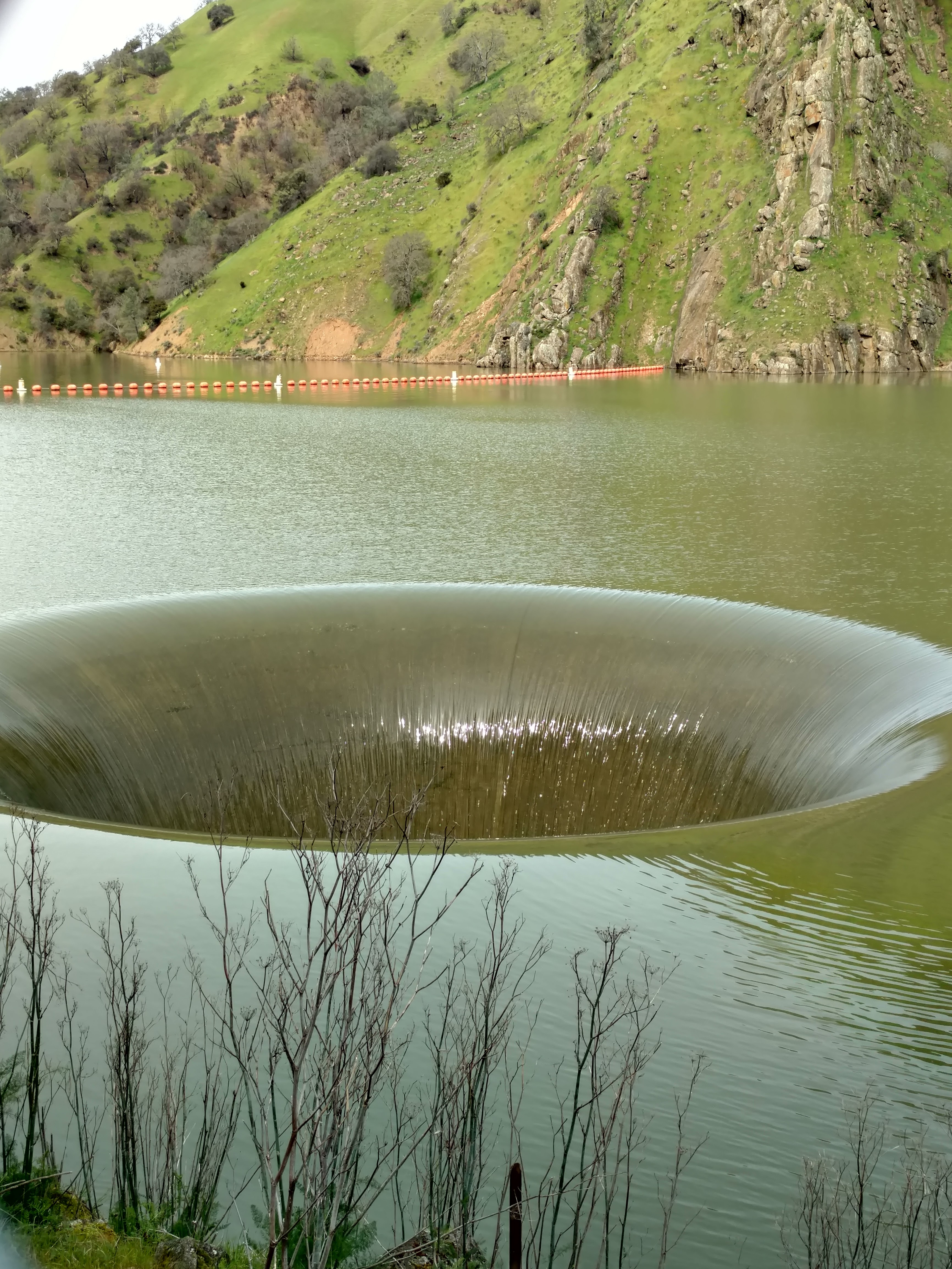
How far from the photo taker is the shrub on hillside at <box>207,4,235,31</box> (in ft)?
454

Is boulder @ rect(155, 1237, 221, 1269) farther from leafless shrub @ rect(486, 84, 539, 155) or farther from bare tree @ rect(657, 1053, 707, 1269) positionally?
leafless shrub @ rect(486, 84, 539, 155)

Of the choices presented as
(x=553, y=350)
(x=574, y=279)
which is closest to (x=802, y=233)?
(x=574, y=279)

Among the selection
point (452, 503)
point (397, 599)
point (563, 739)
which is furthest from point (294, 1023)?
point (452, 503)

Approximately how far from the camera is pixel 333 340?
8238 centimetres

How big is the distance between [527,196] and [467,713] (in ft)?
227

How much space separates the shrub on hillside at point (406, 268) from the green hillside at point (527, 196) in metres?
0.54

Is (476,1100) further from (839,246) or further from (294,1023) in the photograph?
(839,246)

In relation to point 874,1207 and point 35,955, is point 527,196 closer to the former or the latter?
point 35,955

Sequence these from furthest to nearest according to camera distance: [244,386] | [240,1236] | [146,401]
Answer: [244,386] → [146,401] → [240,1236]

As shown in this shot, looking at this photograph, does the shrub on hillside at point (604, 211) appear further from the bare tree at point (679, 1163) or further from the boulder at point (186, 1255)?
the boulder at point (186, 1255)

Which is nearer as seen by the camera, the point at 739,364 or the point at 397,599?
the point at 397,599

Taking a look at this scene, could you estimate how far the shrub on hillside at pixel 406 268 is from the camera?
79125mm

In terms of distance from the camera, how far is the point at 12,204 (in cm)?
11288

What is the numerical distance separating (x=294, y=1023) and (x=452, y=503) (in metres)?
17.4
